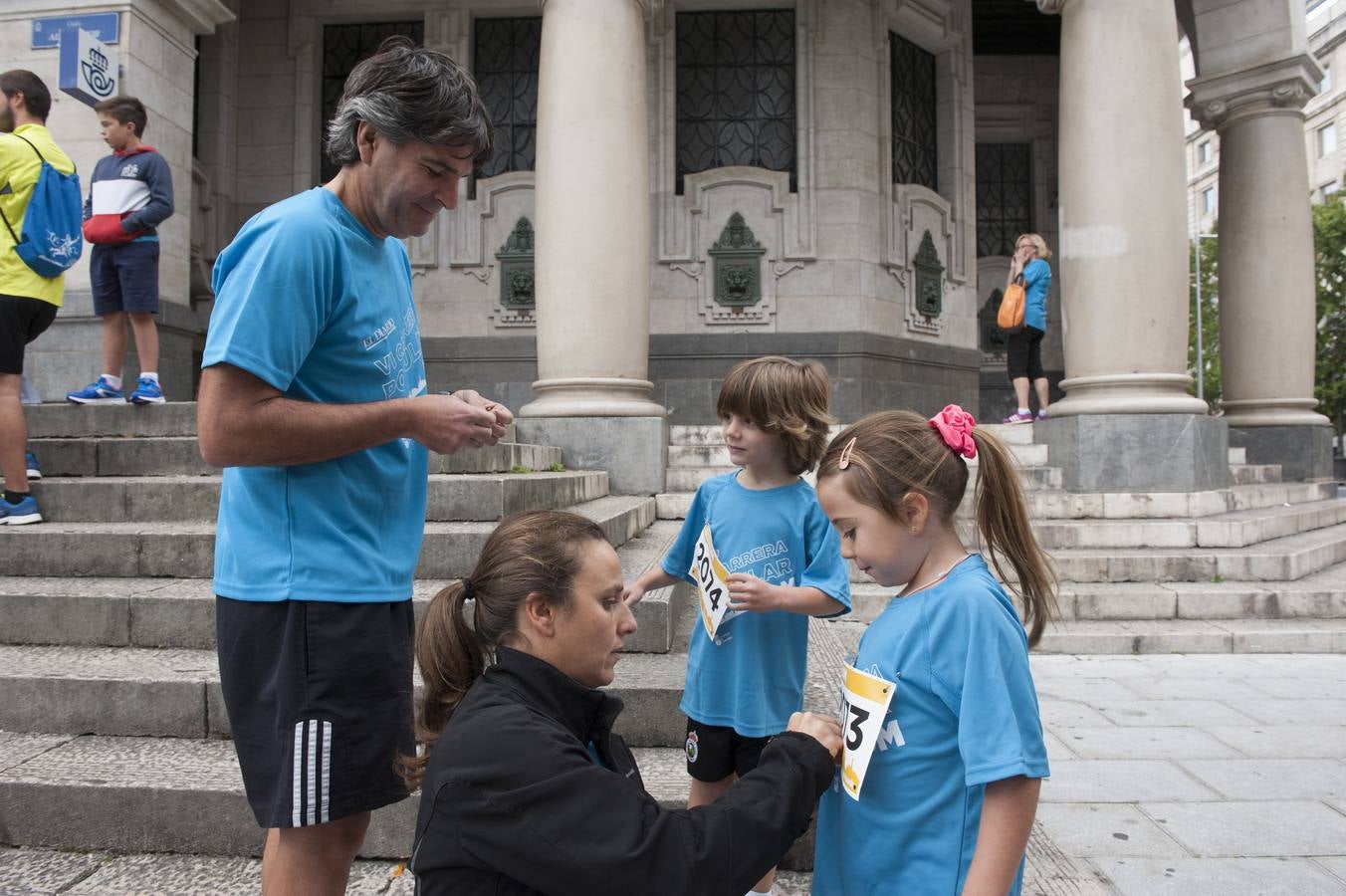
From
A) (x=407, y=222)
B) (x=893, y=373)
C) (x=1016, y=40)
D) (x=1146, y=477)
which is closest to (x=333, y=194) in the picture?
(x=407, y=222)

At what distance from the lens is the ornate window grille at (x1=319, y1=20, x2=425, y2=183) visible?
1141 cm

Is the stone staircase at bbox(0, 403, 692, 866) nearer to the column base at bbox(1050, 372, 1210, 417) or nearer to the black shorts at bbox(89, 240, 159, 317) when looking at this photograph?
the black shorts at bbox(89, 240, 159, 317)

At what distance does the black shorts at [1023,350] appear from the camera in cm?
918

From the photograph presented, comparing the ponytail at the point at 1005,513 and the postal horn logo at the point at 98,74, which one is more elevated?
the postal horn logo at the point at 98,74

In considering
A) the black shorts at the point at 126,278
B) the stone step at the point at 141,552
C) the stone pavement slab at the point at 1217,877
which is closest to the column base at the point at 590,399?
the black shorts at the point at 126,278

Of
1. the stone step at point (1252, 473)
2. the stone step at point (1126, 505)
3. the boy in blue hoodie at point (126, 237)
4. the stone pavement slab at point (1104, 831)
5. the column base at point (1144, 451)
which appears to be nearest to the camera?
the stone pavement slab at point (1104, 831)

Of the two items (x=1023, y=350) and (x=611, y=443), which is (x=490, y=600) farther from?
(x=1023, y=350)

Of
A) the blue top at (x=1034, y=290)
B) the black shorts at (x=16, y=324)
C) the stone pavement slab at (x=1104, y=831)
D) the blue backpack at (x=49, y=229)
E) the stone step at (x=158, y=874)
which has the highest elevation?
the blue top at (x=1034, y=290)

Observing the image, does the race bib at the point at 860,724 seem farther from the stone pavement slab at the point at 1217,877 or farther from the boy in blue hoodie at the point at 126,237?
the boy in blue hoodie at the point at 126,237

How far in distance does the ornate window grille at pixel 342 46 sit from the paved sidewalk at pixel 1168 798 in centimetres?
975

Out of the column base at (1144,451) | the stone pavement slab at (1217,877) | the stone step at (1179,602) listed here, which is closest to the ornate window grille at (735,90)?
the column base at (1144,451)

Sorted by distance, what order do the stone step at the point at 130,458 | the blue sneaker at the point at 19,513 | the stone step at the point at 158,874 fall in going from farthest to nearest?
the stone step at the point at 130,458 < the blue sneaker at the point at 19,513 < the stone step at the point at 158,874

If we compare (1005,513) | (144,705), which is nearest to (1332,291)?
(1005,513)

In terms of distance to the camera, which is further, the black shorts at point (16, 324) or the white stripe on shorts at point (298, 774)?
the black shorts at point (16, 324)
